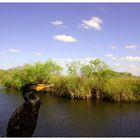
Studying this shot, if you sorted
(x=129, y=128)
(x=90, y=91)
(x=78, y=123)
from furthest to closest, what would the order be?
(x=90, y=91) < (x=78, y=123) < (x=129, y=128)

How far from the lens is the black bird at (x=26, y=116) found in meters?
3.69

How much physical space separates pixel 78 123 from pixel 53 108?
4.85m

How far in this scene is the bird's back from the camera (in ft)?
12.1

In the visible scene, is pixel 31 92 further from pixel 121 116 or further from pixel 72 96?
pixel 72 96

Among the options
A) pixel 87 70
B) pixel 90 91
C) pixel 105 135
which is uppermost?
pixel 87 70

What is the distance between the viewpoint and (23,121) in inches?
148

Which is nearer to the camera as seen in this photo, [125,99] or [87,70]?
[125,99]

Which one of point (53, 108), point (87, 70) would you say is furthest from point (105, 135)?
point (87, 70)

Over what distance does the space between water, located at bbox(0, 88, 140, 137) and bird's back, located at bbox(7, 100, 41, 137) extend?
943 cm

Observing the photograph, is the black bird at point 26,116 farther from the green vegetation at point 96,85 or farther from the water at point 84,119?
the green vegetation at point 96,85

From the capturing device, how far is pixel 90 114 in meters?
18.4

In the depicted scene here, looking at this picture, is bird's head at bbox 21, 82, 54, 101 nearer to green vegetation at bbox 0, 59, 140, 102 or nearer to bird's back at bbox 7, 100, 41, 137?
bird's back at bbox 7, 100, 41, 137

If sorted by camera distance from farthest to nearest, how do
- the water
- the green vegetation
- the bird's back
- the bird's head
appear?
the green vegetation → the water → the bird's head → the bird's back

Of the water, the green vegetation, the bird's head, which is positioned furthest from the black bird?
the green vegetation
